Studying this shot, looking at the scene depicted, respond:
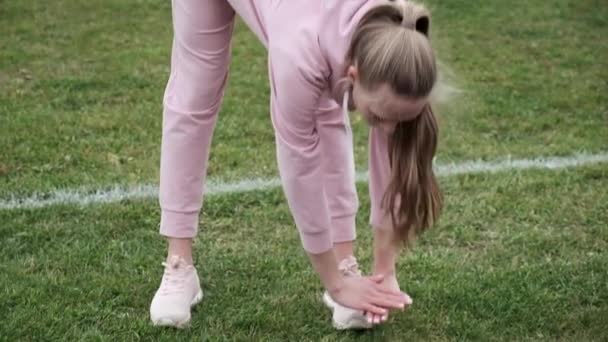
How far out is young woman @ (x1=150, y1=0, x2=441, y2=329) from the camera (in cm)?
235

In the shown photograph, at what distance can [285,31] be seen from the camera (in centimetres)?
240

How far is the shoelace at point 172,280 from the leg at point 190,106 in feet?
0.16

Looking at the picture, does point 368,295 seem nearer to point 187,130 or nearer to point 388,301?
point 388,301

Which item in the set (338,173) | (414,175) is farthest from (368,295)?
(338,173)

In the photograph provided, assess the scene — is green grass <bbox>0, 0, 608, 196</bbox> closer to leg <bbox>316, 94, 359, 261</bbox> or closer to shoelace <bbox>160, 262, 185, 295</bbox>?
leg <bbox>316, 94, 359, 261</bbox>

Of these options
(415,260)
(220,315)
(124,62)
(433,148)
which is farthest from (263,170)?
(124,62)

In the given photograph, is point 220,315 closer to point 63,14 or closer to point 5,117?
point 5,117

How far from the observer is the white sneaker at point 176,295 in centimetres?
298

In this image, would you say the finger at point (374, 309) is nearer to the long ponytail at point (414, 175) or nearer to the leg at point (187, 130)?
the long ponytail at point (414, 175)

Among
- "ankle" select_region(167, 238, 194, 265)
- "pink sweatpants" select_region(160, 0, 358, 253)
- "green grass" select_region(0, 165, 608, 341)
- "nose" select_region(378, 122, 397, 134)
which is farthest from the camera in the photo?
"ankle" select_region(167, 238, 194, 265)

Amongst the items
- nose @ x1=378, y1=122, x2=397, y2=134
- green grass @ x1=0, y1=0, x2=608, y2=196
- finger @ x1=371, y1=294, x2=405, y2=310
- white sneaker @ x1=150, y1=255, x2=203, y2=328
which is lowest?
green grass @ x1=0, y1=0, x2=608, y2=196

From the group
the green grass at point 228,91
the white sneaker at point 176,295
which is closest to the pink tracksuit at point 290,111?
the white sneaker at point 176,295

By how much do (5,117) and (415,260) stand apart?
261 cm

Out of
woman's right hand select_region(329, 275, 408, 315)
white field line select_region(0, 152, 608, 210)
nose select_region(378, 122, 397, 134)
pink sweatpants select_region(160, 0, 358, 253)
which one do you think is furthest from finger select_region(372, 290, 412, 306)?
white field line select_region(0, 152, 608, 210)
